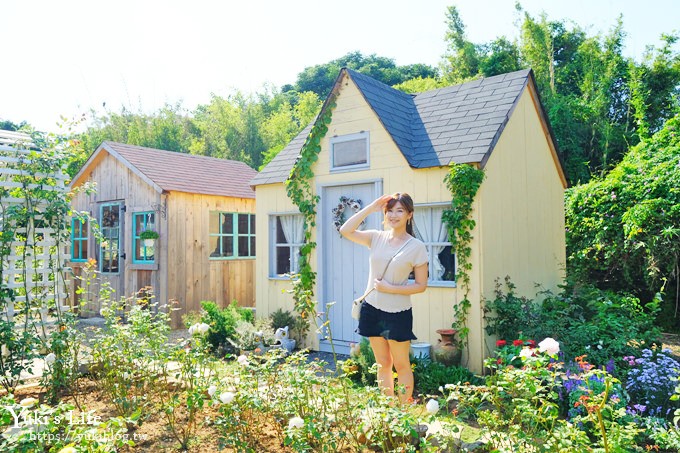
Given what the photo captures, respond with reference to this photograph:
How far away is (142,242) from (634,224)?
942cm

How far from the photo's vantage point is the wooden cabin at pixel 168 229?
10227mm

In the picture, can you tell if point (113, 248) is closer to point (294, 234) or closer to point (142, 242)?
point (142, 242)

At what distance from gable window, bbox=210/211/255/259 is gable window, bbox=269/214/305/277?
3.16 metres

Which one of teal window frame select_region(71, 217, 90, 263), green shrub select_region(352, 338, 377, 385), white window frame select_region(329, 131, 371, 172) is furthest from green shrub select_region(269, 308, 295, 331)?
teal window frame select_region(71, 217, 90, 263)

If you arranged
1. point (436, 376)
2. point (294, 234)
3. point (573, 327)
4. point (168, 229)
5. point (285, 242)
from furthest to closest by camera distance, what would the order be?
point (168, 229) → point (285, 242) → point (294, 234) → point (573, 327) → point (436, 376)

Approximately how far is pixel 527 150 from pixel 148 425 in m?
6.09

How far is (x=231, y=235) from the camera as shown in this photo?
1142cm

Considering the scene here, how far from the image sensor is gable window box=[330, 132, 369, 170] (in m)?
7.26

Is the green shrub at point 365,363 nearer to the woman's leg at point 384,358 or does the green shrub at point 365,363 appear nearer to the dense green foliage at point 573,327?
the dense green foliage at point 573,327

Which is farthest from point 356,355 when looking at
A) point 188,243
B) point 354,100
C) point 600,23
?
point 600,23

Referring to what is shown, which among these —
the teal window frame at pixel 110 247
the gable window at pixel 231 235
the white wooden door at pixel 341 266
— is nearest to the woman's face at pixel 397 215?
the white wooden door at pixel 341 266

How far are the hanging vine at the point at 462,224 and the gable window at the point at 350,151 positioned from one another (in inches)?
56.9

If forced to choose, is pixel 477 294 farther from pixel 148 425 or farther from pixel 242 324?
pixel 148 425

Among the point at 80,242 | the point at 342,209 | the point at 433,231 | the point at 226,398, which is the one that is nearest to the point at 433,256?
the point at 433,231
